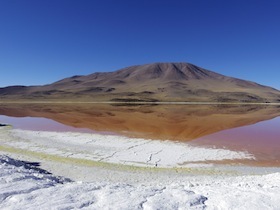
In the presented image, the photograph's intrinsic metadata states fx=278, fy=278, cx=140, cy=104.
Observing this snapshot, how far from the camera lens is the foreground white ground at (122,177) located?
16.1 feet

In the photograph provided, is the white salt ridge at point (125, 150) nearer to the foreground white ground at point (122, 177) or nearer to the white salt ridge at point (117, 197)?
the foreground white ground at point (122, 177)

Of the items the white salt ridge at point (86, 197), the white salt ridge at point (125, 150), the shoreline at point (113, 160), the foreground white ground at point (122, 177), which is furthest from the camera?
the white salt ridge at point (125, 150)

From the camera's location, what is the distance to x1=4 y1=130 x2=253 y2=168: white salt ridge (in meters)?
13.4

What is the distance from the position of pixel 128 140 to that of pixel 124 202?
14.2 meters

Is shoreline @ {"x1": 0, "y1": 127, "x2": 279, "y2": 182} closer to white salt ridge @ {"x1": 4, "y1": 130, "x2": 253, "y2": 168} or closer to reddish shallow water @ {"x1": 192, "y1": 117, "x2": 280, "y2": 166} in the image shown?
white salt ridge @ {"x1": 4, "y1": 130, "x2": 253, "y2": 168}

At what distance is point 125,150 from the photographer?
15570 mm

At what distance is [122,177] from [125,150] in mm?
5247

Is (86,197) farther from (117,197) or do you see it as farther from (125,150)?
(125,150)

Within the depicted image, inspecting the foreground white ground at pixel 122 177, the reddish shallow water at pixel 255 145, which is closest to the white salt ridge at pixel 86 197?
the foreground white ground at pixel 122 177

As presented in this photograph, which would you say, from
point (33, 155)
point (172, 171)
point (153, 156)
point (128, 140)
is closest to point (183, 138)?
point (128, 140)

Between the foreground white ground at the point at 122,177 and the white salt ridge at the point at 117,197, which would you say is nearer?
the white salt ridge at the point at 117,197

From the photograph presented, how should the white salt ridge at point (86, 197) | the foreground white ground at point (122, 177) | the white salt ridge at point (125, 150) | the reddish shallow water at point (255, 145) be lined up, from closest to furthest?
the white salt ridge at point (86, 197)
the foreground white ground at point (122, 177)
the white salt ridge at point (125, 150)
the reddish shallow water at point (255, 145)

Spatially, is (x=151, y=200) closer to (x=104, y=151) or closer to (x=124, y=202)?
(x=124, y=202)

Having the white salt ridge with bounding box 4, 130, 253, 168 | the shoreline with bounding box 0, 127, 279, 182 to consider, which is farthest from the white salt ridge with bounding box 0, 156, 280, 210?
the white salt ridge with bounding box 4, 130, 253, 168
